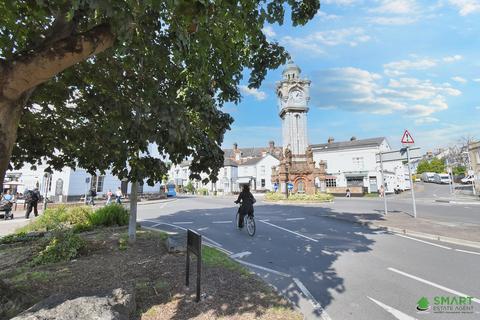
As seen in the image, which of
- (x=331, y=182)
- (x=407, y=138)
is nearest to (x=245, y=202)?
(x=407, y=138)

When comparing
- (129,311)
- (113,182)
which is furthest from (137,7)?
(113,182)

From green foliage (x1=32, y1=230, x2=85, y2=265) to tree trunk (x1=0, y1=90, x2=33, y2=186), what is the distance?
3.72 meters

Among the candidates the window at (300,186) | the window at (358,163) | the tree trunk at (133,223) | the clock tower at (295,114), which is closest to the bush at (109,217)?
the tree trunk at (133,223)

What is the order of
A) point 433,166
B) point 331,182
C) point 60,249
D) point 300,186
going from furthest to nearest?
point 433,166 → point 331,182 → point 300,186 → point 60,249

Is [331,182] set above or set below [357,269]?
above

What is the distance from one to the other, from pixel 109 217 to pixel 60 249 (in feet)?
15.6

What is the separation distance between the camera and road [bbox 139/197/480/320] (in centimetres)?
437

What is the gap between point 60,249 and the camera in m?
6.62

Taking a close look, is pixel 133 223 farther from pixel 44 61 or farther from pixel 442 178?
pixel 442 178

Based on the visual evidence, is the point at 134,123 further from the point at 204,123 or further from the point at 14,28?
the point at 14,28

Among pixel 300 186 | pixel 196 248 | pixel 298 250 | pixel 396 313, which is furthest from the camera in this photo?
pixel 300 186

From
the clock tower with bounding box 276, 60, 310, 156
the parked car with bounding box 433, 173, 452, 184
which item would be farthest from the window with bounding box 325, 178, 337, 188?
the parked car with bounding box 433, 173, 452, 184

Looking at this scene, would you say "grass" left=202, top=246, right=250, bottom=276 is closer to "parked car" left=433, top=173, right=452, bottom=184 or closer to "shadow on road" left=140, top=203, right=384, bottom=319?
"shadow on road" left=140, top=203, right=384, bottom=319

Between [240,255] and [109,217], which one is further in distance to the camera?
[109,217]
